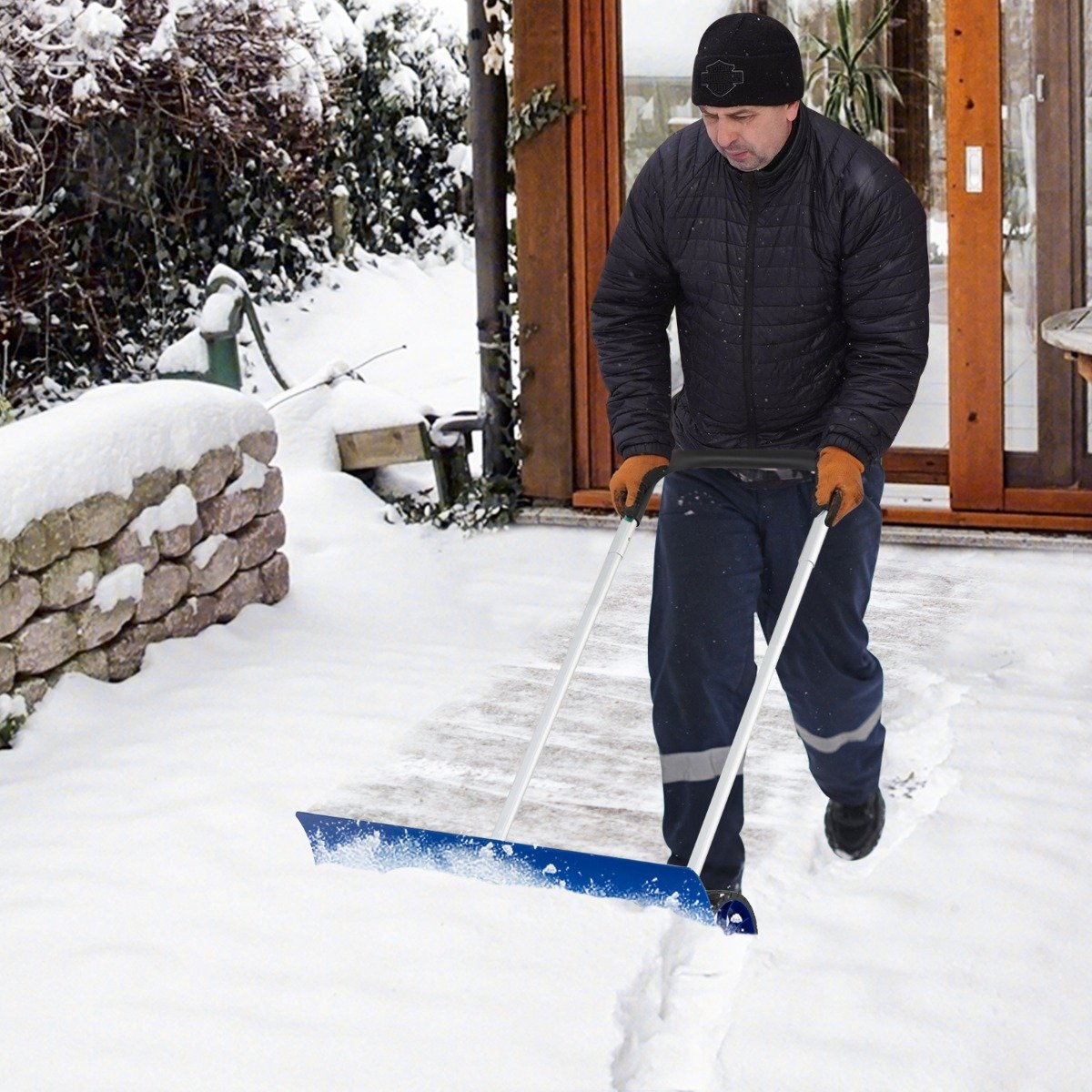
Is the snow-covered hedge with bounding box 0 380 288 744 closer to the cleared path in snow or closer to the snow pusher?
the cleared path in snow

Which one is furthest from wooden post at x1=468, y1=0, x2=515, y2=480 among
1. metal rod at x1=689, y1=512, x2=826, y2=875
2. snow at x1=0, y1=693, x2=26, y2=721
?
metal rod at x1=689, y1=512, x2=826, y2=875

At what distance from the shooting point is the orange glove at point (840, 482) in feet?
10.1

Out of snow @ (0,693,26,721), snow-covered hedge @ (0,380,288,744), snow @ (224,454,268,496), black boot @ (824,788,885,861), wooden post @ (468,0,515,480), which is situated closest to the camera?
black boot @ (824,788,885,861)

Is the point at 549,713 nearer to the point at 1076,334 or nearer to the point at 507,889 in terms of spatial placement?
the point at 507,889

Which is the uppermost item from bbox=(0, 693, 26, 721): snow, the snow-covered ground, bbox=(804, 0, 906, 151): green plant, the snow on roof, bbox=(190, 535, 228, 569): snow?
bbox=(804, 0, 906, 151): green plant

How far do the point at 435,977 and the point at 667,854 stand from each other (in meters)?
0.82

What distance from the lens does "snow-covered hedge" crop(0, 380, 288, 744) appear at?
4605 mm

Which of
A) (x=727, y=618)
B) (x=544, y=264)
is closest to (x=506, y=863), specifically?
(x=727, y=618)

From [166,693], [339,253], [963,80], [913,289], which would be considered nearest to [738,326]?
[913,289]

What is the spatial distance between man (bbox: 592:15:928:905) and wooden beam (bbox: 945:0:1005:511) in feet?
9.91

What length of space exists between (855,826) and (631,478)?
0.94 metres

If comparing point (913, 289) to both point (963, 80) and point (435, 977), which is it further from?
point (963, 80)

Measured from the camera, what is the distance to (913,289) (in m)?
3.15

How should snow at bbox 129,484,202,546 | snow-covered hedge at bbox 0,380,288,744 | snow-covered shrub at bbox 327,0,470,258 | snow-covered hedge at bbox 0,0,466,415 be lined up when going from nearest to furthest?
snow-covered hedge at bbox 0,380,288,744 < snow at bbox 129,484,202,546 < snow-covered hedge at bbox 0,0,466,415 < snow-covered shrub at bbox 327,0,470,258
